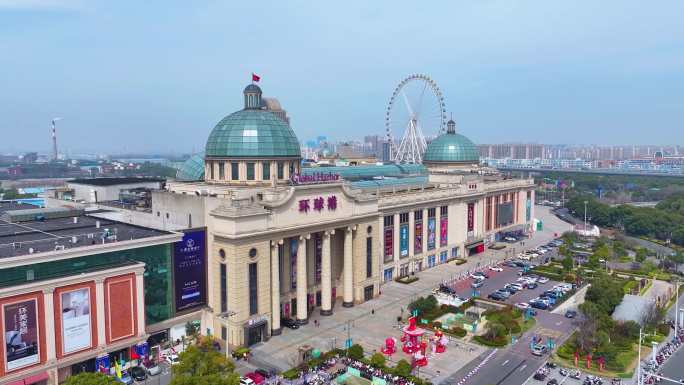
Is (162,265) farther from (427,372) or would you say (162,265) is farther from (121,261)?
(427,372)

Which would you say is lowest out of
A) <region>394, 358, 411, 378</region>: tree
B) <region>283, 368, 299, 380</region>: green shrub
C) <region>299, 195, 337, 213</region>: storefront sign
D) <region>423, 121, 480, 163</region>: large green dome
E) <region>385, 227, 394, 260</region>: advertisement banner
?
<region>283, 368, 299, 380</region>: green shrub

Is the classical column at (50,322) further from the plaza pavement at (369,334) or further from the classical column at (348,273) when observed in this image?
the classical column at (348,273)

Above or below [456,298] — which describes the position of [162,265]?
above

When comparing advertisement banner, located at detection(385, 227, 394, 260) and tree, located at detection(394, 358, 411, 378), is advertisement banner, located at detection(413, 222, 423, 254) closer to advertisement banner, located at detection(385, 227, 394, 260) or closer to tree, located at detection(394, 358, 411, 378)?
advertisement banner, located at detection(385, 227, 394, 260)

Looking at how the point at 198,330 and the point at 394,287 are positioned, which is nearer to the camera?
the point at 198,330

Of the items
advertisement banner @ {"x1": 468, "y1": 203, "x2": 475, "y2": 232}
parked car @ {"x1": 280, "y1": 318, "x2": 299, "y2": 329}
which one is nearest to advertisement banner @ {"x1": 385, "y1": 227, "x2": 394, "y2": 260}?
parked car @ {"x1": 280, "y1": 318, "x2": 299, "y2": 329}

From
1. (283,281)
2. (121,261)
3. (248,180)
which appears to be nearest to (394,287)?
(283,281)
